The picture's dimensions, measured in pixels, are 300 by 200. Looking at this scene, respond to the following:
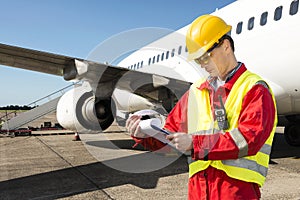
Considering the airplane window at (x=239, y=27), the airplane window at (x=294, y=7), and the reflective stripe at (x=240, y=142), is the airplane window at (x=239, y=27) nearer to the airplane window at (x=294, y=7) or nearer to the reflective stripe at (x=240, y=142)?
the airplane window at (x=294, y=7)

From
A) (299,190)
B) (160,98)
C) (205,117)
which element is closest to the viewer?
(205,117)

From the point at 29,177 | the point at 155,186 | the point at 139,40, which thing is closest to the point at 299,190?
the point at 155,186

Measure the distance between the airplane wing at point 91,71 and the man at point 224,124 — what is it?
551cm

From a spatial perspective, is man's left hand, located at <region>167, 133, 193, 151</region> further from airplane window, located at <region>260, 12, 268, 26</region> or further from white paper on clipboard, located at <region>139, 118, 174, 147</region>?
airplane window, located at <region>260, 12, 268, 26</region>

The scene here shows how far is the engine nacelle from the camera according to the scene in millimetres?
9312

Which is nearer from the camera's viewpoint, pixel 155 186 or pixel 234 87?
pixel 234 87

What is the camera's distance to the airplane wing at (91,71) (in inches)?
290

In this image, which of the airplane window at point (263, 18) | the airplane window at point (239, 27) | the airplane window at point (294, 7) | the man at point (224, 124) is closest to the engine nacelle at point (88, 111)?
the airplane window at point (239, 27)

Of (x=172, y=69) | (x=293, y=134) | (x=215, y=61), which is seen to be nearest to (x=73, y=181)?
(x=215, y=61)

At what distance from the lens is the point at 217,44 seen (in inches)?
64.2

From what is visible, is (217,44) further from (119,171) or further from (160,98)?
(160,98)

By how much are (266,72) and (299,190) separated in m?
2.40

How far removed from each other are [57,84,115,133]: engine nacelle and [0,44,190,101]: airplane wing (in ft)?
1.63

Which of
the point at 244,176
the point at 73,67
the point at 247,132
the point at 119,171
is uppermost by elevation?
the point at 73,67
